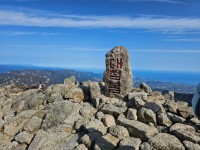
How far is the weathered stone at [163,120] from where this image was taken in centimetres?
1906

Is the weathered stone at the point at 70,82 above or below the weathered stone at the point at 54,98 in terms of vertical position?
above

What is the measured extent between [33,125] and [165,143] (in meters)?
9.64

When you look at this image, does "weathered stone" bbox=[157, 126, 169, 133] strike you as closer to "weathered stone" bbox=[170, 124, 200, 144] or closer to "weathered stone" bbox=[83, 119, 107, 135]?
"weathered stone" bbox=[170, 124, 200, 144]

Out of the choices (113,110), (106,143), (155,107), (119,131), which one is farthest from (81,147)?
(155,107)

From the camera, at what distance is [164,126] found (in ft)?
62.2

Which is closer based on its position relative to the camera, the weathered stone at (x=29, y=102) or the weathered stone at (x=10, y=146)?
the weathered stone at (x=10, y=146)

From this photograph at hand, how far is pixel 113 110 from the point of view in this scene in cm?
2044

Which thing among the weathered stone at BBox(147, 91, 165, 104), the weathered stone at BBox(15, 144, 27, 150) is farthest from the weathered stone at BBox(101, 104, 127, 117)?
the weathered stone at BBox(15, 144, 27, 150)

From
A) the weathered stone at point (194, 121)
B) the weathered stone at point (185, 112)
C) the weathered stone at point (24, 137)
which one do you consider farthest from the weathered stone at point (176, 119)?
the weathered stone at point (24, 137)

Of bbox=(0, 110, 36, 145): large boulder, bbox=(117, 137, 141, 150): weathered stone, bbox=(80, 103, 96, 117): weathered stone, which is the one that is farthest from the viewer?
bbox=(0, 110, 36, 145): large boulder

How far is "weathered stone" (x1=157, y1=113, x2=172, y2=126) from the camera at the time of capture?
19062mm

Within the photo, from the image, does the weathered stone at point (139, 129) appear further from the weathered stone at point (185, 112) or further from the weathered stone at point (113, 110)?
the weathered stone at point (185, 112)

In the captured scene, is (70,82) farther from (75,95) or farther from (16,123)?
(16,123)

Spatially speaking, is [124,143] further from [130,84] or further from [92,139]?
[130,84]
